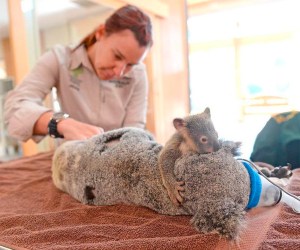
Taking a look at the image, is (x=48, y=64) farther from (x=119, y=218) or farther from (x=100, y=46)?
(x=119, y=218)

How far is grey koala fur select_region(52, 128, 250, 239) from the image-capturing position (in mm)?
520

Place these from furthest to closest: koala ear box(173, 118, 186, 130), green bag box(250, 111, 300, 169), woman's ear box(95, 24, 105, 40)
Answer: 1. woman's ear box(95, 24, 105, 40)
2. green bag box(250, 111, 300, 169)
3. koala ear box(173, 118, 186, 130)

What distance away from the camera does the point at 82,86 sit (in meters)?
1.40

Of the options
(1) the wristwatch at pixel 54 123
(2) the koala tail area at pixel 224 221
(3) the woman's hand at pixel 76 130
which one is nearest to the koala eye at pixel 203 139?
(2) the koala tail area at pixel 224 221

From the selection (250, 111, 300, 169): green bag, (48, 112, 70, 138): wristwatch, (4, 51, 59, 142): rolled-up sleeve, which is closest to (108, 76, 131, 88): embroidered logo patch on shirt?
(4, 51, 59, 142): rolled-up sleeve

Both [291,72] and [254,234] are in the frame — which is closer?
[254,234]

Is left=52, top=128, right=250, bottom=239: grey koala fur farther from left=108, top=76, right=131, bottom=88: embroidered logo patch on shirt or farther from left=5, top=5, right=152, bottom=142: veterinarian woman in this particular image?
left=108, top=76, right=131, bottom=88: embroidered logo patch on shirt

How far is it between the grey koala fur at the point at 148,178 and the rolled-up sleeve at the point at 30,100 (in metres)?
0.30

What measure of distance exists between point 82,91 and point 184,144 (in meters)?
0.91

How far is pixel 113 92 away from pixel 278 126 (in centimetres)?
72

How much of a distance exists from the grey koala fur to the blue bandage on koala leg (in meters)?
0.02

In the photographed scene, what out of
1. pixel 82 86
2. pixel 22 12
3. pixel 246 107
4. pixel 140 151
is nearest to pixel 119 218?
pixel 140 151

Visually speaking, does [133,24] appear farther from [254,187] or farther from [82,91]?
[254,187]

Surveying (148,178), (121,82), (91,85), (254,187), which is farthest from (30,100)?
(254,187)
